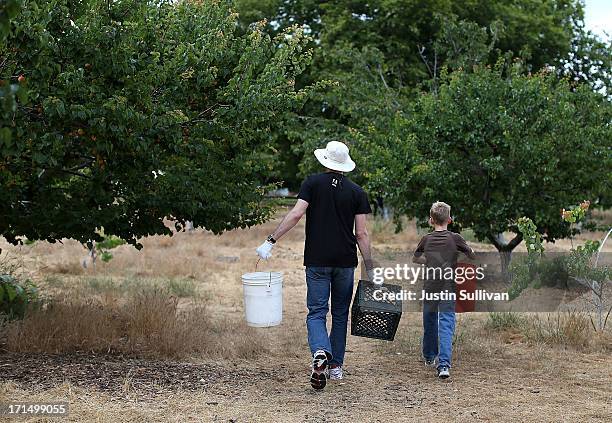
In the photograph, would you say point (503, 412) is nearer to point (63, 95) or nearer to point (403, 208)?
point (63, 95)

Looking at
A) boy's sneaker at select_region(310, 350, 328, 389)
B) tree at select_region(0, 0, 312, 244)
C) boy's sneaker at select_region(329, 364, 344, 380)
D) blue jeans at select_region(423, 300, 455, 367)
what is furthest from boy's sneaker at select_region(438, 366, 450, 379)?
tree at select_region(0, 0, 312, 244)

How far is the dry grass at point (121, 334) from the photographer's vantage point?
7.10 m

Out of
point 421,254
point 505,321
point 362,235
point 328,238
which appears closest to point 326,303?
point 328,238

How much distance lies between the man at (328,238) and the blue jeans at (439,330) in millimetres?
859

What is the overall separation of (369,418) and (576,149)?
22.7ft

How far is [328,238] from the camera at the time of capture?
6.08m

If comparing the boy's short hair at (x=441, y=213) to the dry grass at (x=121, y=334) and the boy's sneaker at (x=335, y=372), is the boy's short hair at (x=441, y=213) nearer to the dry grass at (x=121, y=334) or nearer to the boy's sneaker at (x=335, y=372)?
the boy's sneaker at (x=335, y=372)

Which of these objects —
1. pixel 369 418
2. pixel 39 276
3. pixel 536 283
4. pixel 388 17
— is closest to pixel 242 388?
pixel 369 418

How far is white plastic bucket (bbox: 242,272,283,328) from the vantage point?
28.7 feet

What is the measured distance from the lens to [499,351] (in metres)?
7.45

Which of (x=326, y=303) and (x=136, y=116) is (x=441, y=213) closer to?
(x=326, y=303)

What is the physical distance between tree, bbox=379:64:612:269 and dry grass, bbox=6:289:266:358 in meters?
4.31

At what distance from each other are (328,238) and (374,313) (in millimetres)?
844

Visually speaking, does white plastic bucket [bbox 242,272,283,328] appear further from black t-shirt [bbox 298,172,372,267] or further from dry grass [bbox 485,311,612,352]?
black t-shirt [bbox 298,172,372,267]
